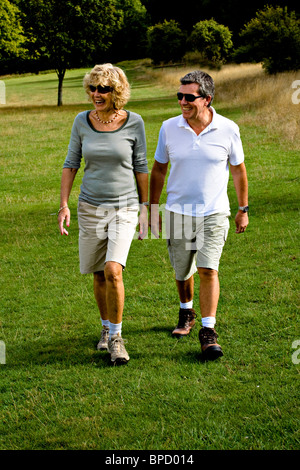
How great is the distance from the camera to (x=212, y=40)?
44.7 m

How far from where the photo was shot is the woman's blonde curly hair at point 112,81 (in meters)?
4.55

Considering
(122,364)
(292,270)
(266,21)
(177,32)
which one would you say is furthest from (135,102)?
(122,364)

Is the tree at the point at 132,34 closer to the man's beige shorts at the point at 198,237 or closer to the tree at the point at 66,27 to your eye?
the tree at the point at 66,27

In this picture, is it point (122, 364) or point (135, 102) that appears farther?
point (135, 102)

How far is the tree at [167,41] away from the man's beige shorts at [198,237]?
53.2 m

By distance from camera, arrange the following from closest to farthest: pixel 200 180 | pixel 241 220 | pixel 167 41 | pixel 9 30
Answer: pixel 200 180
pixel 241 220
pixel 9 30
pixel 167 41

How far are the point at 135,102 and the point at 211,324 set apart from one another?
102 feet

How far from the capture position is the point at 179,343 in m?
5.16

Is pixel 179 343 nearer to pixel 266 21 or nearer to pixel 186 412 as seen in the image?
pixel 186 412

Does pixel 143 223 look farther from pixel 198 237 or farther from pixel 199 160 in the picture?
pixel 199 160

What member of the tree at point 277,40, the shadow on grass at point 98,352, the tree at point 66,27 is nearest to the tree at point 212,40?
the tree at point 66,27

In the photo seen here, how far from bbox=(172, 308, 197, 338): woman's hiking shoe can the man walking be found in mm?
386

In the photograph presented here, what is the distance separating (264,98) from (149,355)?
2104 centimetres

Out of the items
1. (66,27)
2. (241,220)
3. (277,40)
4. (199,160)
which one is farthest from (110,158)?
(66,27)
